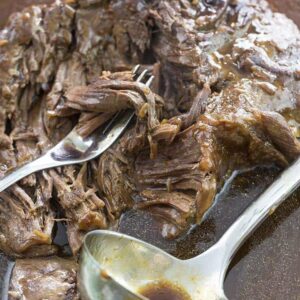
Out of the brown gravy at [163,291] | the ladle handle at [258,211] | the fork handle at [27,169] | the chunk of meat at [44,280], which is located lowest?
the chunk of meat at [44,280]

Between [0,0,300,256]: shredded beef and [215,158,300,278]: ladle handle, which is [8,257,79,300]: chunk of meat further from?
[215,158,300,278]: ladle handle

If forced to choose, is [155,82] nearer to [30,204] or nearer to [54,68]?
[54,68]

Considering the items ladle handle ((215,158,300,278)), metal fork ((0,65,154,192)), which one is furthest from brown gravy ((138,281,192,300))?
metal fork ((0,65,154,192))

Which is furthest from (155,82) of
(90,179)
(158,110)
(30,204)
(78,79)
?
(30,204)

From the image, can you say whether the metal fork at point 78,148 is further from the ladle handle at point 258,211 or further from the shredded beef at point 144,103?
the ladle handle at point 258,211

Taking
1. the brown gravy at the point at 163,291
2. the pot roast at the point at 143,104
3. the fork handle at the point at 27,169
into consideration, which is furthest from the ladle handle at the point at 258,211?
the fork handle at the point at 27,169

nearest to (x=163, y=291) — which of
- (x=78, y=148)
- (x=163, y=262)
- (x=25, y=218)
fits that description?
(x=163, y=262)

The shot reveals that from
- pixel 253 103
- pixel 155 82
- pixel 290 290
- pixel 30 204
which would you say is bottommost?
pixel 30 204
